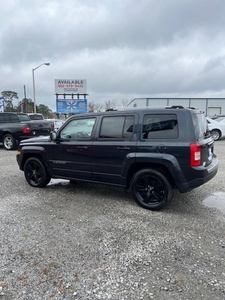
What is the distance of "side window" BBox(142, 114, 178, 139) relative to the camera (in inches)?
143

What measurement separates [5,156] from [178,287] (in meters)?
8.70

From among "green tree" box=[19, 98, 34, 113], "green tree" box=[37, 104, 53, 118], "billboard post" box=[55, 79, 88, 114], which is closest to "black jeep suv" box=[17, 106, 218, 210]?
"billboard post" box=[55, 79, 88, 114]

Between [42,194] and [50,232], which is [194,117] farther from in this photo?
[42,194]

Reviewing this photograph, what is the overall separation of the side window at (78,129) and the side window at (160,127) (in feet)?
3.68

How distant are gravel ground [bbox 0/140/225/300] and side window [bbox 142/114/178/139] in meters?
1.35

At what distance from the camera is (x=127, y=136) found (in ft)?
13.1

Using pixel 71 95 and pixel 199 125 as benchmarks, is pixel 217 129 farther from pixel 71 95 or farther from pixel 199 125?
pixel 71 95

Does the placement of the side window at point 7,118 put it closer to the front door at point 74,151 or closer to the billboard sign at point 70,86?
the front door at point 74,151

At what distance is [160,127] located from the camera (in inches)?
147

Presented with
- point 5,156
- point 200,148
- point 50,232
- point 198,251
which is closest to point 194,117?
point 200,148

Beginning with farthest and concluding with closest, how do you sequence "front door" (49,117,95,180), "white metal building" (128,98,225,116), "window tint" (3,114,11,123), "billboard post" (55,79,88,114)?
"white metal building" (128,98,225,116) < "billboard post" (55,79,88,114) < "window tint" (3,114,11,123) < "front door" (49,117,95,180)

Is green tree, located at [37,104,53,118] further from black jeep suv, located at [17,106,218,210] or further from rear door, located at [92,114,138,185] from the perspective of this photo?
rear door, located at [92,114,138,185]

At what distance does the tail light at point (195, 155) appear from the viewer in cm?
343

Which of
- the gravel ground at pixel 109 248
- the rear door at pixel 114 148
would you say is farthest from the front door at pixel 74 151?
the gravel ground at pixel 109 248
